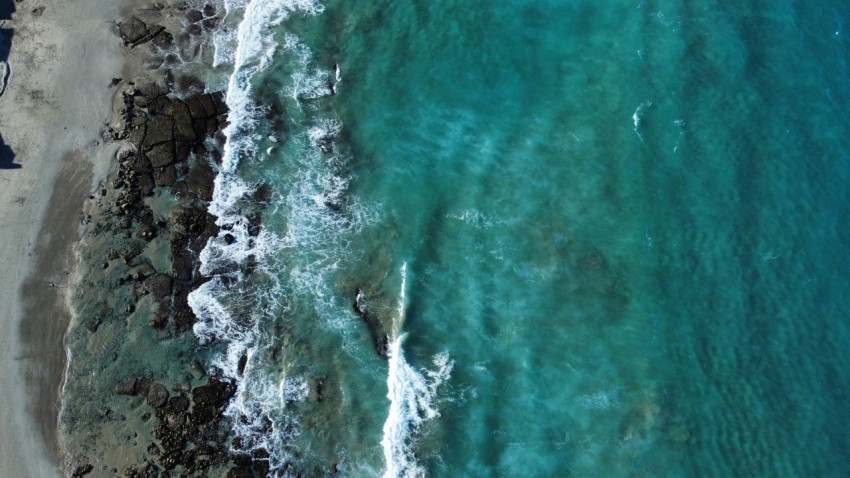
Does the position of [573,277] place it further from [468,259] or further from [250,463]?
[250,463]

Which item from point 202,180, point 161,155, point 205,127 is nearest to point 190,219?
point 202,180

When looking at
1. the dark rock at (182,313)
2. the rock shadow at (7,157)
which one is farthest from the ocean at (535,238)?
the rock shadow at (7,157)

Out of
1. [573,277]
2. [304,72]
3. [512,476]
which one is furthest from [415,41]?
[512,476]

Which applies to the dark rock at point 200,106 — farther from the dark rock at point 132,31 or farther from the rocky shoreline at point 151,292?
the dark rock at point 132,31

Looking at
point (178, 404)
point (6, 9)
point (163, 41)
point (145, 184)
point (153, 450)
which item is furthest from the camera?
point (163, 41)

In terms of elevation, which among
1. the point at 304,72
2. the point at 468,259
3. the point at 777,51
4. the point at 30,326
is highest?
the point at 777,51

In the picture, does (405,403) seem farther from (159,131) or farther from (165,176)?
(159,131)

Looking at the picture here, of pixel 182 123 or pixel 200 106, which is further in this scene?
pixel 200 106
